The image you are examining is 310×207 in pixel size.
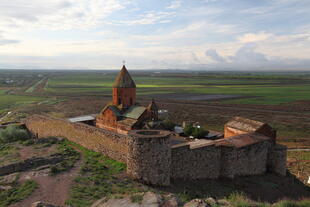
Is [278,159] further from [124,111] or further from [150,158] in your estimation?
[124,111]

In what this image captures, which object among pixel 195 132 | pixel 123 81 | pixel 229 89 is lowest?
pixel 229 89

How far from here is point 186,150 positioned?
1359 cm

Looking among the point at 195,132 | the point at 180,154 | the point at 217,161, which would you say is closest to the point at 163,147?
the point at 180,154

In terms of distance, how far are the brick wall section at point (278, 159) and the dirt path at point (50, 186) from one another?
1268 cm

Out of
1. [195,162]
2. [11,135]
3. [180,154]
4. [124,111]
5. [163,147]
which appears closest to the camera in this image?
[163,147]

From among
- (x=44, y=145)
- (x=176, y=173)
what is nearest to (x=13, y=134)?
(x=44, y=145)

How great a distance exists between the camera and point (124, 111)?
2336 cm

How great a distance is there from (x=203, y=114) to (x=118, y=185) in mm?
32275

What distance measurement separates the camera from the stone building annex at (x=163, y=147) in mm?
12008

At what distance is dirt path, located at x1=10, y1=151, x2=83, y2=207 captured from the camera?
10358 mm

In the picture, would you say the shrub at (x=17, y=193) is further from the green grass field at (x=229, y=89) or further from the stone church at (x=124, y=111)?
the green grass field at (x=229, y=89)

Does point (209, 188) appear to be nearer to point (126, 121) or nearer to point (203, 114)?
point (126, 121)

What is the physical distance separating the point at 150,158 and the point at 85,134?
8.28 m

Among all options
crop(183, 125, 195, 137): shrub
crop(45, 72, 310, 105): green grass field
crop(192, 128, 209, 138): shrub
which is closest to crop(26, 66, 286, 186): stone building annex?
crop(192, 128, 209, 138): shrub
